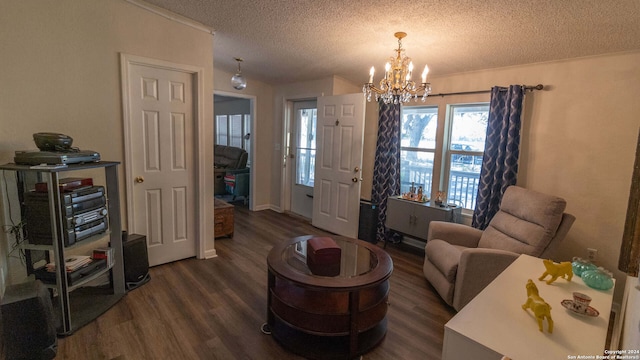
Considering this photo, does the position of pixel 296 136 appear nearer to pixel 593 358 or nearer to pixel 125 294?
pixel 125 294

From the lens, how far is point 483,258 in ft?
7.20

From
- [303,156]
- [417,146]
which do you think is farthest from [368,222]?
[303,156]

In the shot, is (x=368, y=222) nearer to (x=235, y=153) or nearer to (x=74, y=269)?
(x=74, y=269)

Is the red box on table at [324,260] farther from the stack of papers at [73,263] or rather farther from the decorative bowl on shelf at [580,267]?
the stack of papers at [73,263]

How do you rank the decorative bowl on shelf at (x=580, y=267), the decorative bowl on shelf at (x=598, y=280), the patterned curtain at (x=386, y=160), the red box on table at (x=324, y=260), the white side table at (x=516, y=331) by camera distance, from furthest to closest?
the patterned curtain at (x=386, y=160) < the red box on table at (x=324, y=260) < the decorative bowl on shelf at (x=580, y=267) < the decorative bowl on shelf at (x=598, y=280) < the white side table at (x=516, y=331)

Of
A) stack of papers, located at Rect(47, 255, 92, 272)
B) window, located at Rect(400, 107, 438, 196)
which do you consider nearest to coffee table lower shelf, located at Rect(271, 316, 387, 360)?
stack of papers, located at Rect(47, 255, 92, 272)

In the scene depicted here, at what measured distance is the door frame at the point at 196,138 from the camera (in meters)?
2.50

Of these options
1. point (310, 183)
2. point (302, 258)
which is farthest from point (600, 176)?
point (310, 183)

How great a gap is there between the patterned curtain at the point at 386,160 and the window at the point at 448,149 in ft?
0.57

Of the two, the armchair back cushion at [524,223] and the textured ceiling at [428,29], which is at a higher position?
the textured ceiling at [428,29]

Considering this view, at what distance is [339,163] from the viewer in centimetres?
401

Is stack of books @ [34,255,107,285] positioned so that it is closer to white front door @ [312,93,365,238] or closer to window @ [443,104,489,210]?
white front door @ [312,93,365,238]

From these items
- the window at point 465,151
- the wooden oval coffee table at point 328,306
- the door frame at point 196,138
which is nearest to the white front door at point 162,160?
the door frame at point 196,138

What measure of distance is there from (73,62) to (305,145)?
311 centimetres
